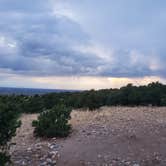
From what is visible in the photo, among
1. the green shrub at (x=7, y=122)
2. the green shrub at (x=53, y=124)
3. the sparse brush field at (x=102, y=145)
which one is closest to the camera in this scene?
the green shrub at (x=7, y=122)

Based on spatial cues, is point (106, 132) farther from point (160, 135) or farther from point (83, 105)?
point (83, 105)

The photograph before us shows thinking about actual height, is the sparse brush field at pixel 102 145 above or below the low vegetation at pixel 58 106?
below

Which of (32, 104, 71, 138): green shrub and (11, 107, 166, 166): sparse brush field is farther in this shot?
(32, 104, 71, 138): green shrub

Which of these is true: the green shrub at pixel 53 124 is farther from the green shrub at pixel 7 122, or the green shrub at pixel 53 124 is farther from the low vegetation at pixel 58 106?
the green shrub at pixel 7 122

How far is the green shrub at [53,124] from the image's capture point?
621 inches

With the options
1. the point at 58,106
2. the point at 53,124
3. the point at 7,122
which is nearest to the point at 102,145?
the point at 53,124

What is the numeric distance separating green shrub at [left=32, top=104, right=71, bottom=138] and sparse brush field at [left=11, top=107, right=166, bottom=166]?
25cm

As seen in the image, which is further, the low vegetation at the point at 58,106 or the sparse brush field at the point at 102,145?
the sparse brush field at the point at 102,145

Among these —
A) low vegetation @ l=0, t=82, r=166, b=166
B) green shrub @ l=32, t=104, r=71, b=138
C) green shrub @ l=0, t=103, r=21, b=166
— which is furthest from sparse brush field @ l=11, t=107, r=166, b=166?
green shrub @ l=0, t=103, r=21, b=166

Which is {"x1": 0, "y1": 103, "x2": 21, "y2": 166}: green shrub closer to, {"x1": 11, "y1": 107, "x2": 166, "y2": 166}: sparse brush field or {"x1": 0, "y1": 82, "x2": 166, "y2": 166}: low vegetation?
{"x1": 0, "y1": 82, "x2": 166, "y2": 166}: low vegetation

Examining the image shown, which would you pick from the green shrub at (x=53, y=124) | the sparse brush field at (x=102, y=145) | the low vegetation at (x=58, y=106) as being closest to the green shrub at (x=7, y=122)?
the low vegetation at (x=58, y=106)

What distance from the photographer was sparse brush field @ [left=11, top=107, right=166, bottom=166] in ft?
43.4

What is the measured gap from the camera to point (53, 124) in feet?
53.0

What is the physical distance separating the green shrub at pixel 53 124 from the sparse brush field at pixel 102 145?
0.25m
